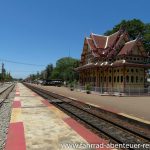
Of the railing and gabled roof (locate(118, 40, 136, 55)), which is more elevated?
gabled roof (locate(118, 40, 136, 55))

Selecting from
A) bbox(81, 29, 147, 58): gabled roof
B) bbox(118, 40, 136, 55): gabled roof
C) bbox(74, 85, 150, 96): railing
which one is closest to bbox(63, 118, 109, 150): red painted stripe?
bbox(74, 85, 150, 96): railing

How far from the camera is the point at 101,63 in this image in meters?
46.9

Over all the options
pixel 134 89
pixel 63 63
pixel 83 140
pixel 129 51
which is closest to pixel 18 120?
pixel 83 140

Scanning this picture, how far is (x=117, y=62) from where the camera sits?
42.1 m

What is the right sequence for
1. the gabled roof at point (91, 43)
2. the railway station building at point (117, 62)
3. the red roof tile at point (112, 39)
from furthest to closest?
the gabled roof at point (91, 43), the red roof tile at point (112, 39), the railway station building at point (117, 62)

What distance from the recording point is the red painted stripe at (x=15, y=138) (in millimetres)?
8602

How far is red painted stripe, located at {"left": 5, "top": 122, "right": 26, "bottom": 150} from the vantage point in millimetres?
8602

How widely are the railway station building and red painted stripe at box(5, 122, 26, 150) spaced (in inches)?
1103

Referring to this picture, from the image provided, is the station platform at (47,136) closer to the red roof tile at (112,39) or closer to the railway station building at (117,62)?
the railway station building at (117,62)

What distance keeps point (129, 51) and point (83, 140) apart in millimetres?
33310

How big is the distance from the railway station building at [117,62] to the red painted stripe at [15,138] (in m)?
28.0

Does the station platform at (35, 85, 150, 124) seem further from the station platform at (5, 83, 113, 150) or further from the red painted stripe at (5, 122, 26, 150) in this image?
the red painted stripe at (5, 122, 26, 150)

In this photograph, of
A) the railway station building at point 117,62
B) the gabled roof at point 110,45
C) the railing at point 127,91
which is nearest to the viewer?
the railing at point 127,91

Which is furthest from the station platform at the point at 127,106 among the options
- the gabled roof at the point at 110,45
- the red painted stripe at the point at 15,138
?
the gabled roof at the point at 110,45
